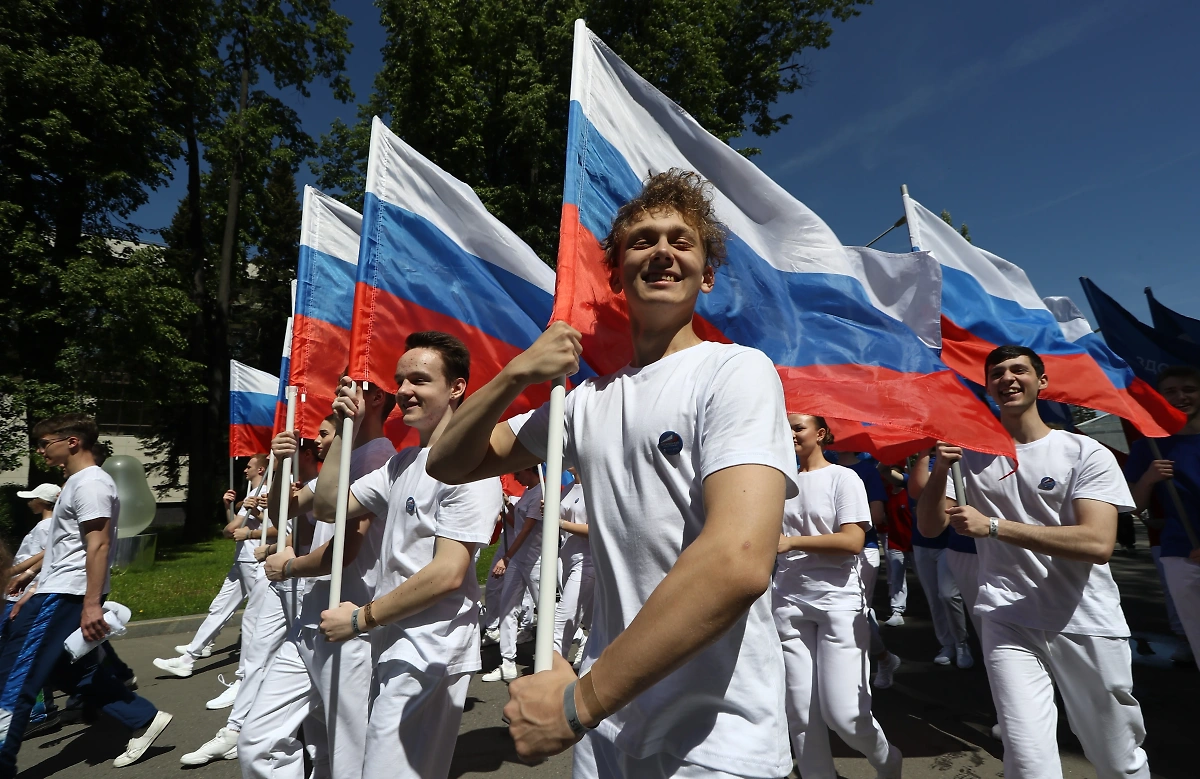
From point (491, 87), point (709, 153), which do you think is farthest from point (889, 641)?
point (491, 87)

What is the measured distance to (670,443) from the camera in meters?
1.66

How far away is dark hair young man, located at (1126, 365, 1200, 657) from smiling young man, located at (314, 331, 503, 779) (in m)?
4.48

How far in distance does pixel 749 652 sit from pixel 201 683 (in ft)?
23.8

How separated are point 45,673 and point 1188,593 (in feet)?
→ 23.8

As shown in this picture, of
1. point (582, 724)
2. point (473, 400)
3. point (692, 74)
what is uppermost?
point (692, 74)

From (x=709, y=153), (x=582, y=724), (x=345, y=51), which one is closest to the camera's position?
(x=582, y=724)

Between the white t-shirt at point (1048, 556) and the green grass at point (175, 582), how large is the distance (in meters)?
10.1

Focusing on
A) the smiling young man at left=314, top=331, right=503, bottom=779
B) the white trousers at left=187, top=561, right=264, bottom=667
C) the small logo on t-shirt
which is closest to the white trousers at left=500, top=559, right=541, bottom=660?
the white trousers at left=187, top=561, right=264, bottom=667

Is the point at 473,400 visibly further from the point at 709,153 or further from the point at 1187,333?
the point at 1187,333

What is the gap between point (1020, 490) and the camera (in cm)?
364

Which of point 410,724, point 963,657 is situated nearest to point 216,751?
point 410,724

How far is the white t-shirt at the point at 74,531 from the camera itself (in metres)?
4.84

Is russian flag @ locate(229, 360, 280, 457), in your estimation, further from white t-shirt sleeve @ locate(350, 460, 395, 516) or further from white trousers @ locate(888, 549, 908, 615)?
white trousers @ locate(888, 549, 908, 615)

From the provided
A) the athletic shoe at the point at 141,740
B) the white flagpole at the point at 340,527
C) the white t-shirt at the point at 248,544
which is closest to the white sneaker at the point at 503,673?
the white t-shirt at the point at 248,544
